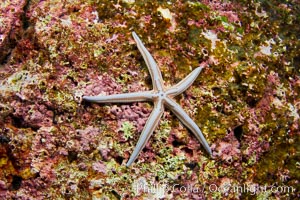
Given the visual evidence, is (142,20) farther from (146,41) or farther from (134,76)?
(134,76)

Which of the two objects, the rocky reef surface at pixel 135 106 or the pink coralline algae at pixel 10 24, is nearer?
the rocky reef surface at pixel 135 106

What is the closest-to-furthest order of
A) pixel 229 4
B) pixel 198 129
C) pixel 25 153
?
pixel 25 153 < pixel 198 129 < pixel 229 4

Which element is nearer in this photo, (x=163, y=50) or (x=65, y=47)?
(x=65, y=47)

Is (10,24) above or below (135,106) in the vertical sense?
above

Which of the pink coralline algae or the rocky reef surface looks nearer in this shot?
the rocky reef surface

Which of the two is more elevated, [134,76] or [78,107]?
[134,76]

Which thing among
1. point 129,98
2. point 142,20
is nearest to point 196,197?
point 129,98

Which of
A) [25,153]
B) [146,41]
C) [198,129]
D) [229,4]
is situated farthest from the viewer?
[229,4]

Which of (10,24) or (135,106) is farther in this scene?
(10,24)
